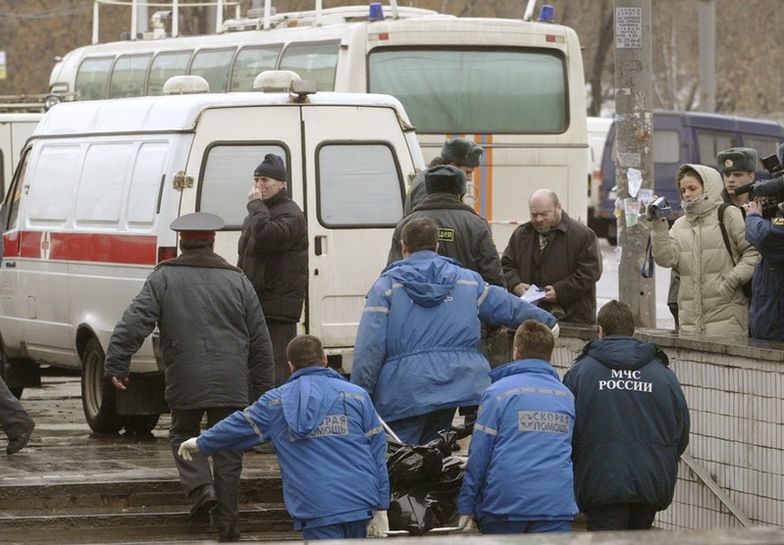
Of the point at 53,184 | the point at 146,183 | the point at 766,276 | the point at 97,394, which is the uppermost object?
the point at 146,183

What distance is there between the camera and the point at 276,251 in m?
10.8

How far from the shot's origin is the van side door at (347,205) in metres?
11.6

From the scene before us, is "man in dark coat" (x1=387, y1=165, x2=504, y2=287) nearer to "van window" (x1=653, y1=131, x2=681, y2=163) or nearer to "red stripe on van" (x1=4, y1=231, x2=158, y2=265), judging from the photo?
"red stripe on van" (x1=4, y1=231, x2=158, y2=265)

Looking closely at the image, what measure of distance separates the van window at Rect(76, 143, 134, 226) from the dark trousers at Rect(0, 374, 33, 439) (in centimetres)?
155

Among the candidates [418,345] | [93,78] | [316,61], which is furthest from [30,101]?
[418,345]

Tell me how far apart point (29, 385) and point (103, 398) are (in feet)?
8.31

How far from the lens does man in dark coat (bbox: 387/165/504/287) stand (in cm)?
956

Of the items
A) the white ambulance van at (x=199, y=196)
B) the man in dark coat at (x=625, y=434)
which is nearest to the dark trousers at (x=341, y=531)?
the man in dark coat at (x=625, y=434)

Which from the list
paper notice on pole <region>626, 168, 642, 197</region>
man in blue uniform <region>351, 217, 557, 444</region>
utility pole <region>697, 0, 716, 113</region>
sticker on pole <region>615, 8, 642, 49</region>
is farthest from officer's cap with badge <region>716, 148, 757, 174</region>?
utility pole <region>697, 0, 716, 113</region>

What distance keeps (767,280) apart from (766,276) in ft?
0.07

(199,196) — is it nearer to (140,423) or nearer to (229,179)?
(229,179)

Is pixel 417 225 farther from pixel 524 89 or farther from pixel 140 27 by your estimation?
pixel 140 27

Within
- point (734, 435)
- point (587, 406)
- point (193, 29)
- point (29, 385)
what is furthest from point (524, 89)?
point (193, 29)

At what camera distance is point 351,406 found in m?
7.07
